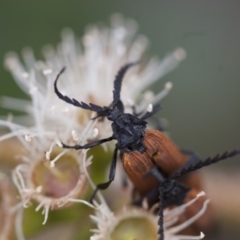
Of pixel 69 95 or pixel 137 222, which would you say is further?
pixel 69 95

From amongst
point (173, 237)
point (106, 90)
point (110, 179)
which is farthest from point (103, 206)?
point (106, 90)

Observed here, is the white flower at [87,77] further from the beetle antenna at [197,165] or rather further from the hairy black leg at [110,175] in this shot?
the beetle antenna at [197,165]

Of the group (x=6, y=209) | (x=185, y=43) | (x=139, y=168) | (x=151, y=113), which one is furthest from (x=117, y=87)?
(x=185, y=43)

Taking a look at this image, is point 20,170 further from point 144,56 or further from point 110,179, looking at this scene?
point 144,56

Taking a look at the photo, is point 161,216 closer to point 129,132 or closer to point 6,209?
point 129,132

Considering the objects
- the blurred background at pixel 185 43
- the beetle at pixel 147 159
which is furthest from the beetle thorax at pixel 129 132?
the blurred background at pixel 185 43

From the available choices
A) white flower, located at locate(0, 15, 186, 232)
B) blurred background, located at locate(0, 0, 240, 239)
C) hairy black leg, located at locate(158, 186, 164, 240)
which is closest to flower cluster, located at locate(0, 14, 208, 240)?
white flower, located at locate(0, 15, 186, 232)

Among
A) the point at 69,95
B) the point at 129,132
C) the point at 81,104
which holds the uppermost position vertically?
the point at 69,95
